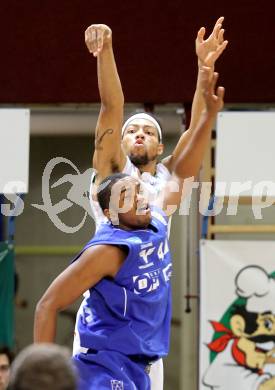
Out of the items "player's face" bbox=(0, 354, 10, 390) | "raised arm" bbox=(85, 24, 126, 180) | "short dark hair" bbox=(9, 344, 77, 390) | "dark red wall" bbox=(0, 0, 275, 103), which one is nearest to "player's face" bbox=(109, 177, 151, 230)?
"raised arm" bbox=(85, 24, 126, 180)

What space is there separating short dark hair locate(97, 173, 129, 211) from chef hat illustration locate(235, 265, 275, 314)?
2.00 metres

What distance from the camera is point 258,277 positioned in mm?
4965

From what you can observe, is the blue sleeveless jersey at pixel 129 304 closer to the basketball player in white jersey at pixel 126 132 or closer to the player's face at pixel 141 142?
the basketball player in white jersey at pixel 126 132

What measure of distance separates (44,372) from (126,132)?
2.34m

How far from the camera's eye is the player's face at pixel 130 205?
3.03 meters

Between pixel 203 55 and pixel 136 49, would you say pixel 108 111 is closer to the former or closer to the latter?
pixel 203 55

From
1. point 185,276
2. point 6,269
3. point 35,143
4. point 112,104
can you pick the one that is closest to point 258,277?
point 185,276

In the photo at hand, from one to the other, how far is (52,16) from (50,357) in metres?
4.21

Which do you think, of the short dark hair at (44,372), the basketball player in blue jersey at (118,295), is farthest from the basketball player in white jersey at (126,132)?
the short dark hair at (44,372)

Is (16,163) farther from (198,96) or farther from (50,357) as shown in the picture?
(50,357)

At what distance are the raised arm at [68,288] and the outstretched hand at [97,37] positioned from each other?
34.5 inches

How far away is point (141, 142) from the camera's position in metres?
3.69

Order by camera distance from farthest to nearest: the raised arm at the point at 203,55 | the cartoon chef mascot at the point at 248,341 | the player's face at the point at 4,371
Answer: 1. the cartoon chef mascot at the point at 248,341
2. the player's face at the point at 4,371
3. the raised arm at the point at 203,55

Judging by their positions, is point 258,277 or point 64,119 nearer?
point 258,277
